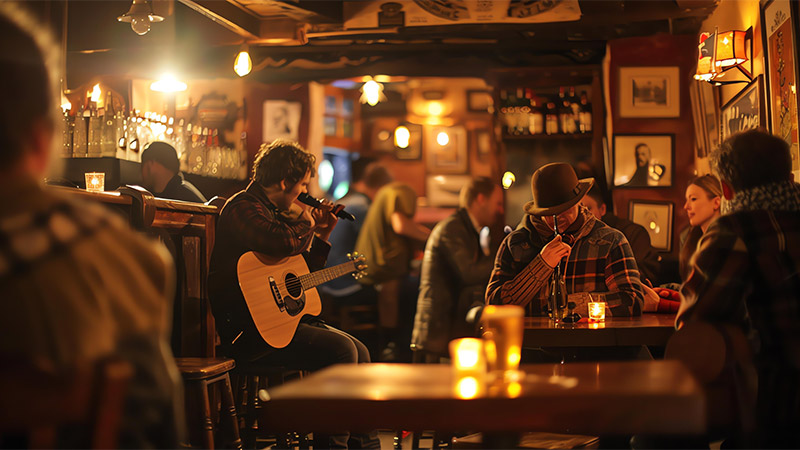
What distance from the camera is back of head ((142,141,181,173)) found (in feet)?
16.7

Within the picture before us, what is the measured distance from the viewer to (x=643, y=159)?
6191mm

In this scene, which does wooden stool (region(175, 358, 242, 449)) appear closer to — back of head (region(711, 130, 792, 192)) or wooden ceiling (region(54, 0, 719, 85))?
back of head (region(711, 130, 792, 192))

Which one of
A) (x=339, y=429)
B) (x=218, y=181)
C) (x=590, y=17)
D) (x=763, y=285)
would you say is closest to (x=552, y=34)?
(x=590, y=17)

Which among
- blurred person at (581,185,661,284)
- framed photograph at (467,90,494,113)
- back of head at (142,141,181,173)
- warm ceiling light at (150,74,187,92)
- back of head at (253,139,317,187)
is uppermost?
framed photograph at (467,90,494,113)

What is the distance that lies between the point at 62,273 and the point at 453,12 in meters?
5.34

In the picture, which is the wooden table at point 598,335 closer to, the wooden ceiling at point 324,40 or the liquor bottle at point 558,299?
the liquor bottle at point 558,299

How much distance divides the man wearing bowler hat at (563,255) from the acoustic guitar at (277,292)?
36.7 inches

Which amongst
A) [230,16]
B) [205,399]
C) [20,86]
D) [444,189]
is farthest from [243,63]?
[444,189]

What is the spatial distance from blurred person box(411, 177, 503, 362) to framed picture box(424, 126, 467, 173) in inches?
192

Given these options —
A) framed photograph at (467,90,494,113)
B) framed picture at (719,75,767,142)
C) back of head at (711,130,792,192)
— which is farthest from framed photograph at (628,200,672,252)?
framed photograph at (467,90,494,113)

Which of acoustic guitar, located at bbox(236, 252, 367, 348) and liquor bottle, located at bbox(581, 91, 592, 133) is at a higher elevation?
liquor bottle, located at bbox(581, 91, 592, 133)

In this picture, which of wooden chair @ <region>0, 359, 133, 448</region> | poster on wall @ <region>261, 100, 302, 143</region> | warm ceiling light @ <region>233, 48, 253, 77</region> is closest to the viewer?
wooden chair @ <region>0, 359, 133, 448</region>

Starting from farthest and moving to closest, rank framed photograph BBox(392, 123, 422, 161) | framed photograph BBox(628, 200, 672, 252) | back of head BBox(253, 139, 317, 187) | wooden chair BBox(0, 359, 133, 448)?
framed photograph BBox(392, 123, 422, 161) → framed photograph BBox(628, 200, 672, 252) → back of head BBox(253, 139, 317, 187) → wooden chair BBox(0, 359, 133, 448)

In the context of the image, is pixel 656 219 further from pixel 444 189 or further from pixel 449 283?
pixel 444 189
